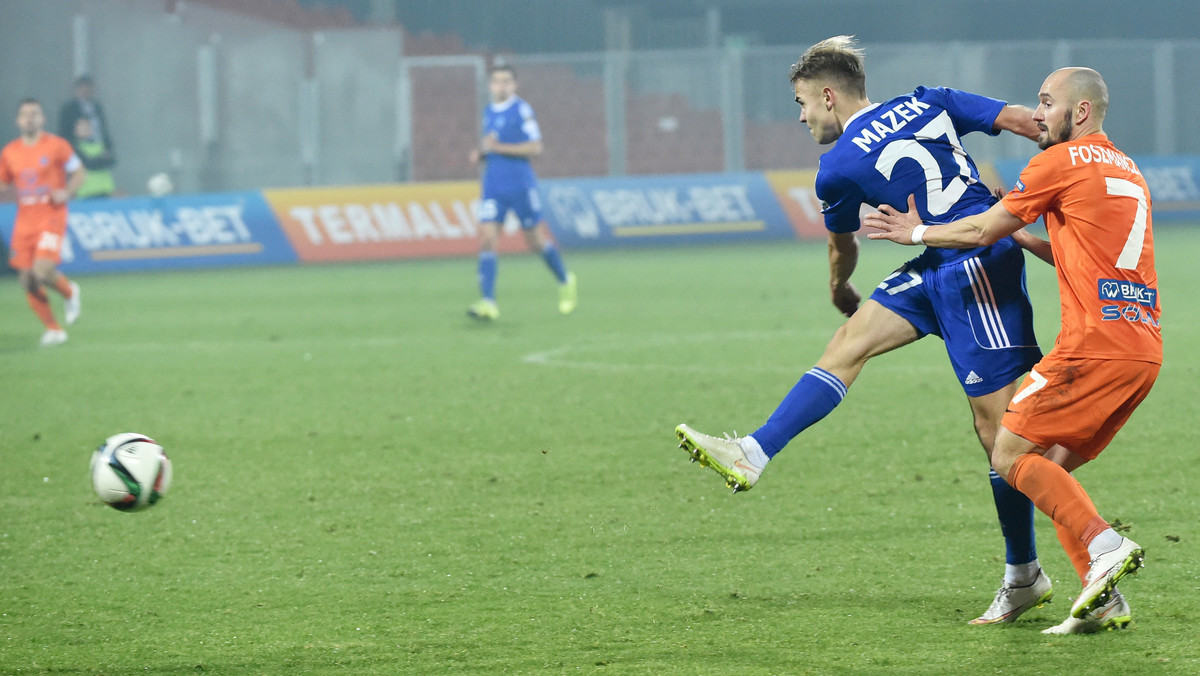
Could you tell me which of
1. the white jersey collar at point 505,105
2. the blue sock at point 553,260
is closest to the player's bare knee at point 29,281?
the white jersey collar at point 505,105

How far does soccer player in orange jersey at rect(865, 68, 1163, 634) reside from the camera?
12.7 feet

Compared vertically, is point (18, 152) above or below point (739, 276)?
above

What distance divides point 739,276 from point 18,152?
8172 millimetres

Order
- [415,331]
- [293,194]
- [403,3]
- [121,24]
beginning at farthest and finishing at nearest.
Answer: [403,3]
[121,24]
[293,194]
[415,331]

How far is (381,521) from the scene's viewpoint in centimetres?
576

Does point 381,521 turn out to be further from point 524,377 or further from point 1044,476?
point 524,377

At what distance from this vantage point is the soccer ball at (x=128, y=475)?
4.99m

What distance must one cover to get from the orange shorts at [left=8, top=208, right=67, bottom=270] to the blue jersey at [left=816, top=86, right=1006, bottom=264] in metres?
10.2

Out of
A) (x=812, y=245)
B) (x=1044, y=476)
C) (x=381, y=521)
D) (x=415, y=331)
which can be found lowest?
(x=812, y=245)

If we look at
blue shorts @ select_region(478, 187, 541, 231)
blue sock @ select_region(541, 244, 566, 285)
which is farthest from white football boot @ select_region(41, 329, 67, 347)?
blue sock @ select_region(541, 244, 566, 285)

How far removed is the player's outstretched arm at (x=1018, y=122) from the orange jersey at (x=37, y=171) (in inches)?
418

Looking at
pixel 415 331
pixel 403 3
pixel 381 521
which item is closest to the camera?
pixel 381 521

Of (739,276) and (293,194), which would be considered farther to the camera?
(293,194)

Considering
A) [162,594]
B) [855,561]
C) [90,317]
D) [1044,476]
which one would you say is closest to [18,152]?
[90,317]
